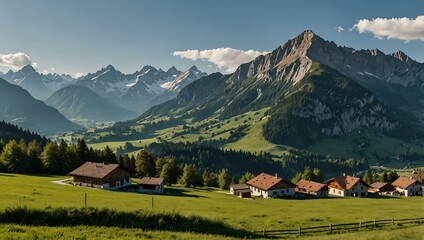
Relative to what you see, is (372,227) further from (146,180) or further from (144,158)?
(144,158)

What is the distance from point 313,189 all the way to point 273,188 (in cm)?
1928

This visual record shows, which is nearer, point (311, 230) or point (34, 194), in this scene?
point (311, 230)

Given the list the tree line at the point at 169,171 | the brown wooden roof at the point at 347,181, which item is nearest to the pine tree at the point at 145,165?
the tree line at the point at 169,171

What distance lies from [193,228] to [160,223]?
347 cm

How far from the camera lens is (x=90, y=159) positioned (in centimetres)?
13088

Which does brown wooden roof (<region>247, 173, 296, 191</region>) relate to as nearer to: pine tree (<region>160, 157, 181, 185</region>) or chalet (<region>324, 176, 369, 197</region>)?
chalet (<region>324, 176, 369, 197</region>)

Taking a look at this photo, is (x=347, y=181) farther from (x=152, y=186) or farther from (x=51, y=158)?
(x=51, y=158)

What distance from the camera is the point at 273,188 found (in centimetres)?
12319

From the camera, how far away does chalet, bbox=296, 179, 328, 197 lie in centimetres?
13212

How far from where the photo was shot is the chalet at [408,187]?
15312cm

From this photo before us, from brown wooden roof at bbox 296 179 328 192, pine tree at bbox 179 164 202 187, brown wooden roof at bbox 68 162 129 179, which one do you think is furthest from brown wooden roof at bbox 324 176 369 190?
brown wooden roof at bbox 68 162 129 179

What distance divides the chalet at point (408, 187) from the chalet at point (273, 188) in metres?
57.8

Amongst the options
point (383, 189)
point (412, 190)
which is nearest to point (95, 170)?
point (383, 189)

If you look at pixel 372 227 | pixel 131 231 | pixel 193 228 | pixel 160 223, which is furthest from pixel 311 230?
pixel 131 231
